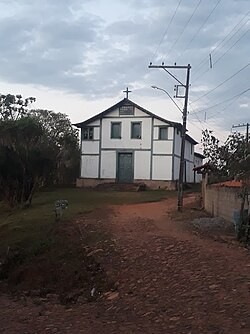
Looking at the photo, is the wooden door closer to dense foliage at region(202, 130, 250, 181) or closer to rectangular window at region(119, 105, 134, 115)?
rectangular window at region(119, 105, 134, 115)

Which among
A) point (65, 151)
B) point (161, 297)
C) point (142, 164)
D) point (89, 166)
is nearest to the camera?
point (161, 297)

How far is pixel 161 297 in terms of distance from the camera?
10133 mm

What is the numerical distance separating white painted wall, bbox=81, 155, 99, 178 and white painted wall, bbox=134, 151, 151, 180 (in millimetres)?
3734

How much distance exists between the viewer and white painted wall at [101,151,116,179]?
45469 mm

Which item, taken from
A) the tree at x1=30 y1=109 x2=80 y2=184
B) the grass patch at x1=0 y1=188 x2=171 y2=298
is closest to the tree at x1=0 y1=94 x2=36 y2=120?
the tree at x1=30 y1=109 x2=80 y2=184

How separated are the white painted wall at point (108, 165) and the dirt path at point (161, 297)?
2899 centimetres

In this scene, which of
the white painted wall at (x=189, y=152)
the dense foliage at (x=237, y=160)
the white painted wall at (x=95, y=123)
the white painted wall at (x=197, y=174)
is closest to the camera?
the dense foliage at (x=237, y=160)

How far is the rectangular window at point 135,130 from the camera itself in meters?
44.8

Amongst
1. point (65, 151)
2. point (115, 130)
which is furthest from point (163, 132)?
point (65, 151)

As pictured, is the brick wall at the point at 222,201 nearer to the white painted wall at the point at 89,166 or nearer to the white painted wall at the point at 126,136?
the white painted wall at the point at 126,136

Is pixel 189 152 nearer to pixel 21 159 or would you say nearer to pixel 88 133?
pixel 88 133

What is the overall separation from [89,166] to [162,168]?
687 centimetres

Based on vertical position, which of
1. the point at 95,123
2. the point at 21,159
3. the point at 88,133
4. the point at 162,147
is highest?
the point at 95,123

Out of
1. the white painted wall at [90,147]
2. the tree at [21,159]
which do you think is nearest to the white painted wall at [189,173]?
the white painted wall at [90,147]
